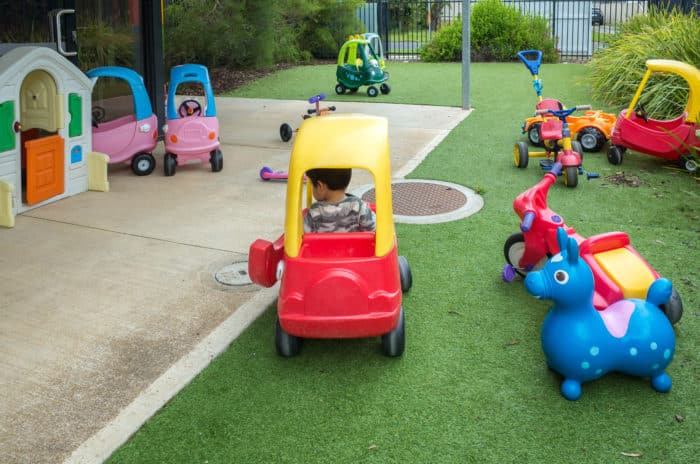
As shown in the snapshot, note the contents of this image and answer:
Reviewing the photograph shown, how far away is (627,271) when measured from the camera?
3.90 meters

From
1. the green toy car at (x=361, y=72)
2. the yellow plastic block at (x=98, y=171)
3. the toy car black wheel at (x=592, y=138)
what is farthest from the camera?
the green toy car at (x=361, y=72)

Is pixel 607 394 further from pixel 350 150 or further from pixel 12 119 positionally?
pixel 12 119

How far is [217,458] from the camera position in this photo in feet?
9.93

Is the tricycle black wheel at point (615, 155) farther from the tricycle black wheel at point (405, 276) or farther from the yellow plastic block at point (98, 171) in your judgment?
the yellow plastic block at point (98, 171)

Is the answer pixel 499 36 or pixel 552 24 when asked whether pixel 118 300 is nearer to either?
pixel 499 36

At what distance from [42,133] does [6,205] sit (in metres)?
1.35

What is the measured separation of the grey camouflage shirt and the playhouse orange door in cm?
330

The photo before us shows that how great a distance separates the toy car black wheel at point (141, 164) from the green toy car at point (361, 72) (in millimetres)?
5769

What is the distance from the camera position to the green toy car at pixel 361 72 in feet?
40.9

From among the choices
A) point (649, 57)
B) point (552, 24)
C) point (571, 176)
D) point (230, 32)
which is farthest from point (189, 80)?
point (552, 24)

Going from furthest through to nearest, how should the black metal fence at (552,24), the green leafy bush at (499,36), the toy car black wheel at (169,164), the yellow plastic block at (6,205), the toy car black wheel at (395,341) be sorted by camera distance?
the black metal fence at (552,24), the green leafy bush at (499,36), the toy car black wheel at (169,164), the yellow plastic block at (6,205), the toy car black wheel at (395,341)

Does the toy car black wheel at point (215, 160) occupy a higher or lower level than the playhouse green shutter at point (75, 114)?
lower

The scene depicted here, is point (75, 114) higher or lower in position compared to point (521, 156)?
higher

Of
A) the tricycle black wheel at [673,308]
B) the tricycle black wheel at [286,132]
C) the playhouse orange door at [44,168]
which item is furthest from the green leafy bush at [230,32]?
the tricycle black wheel at [673,308]
